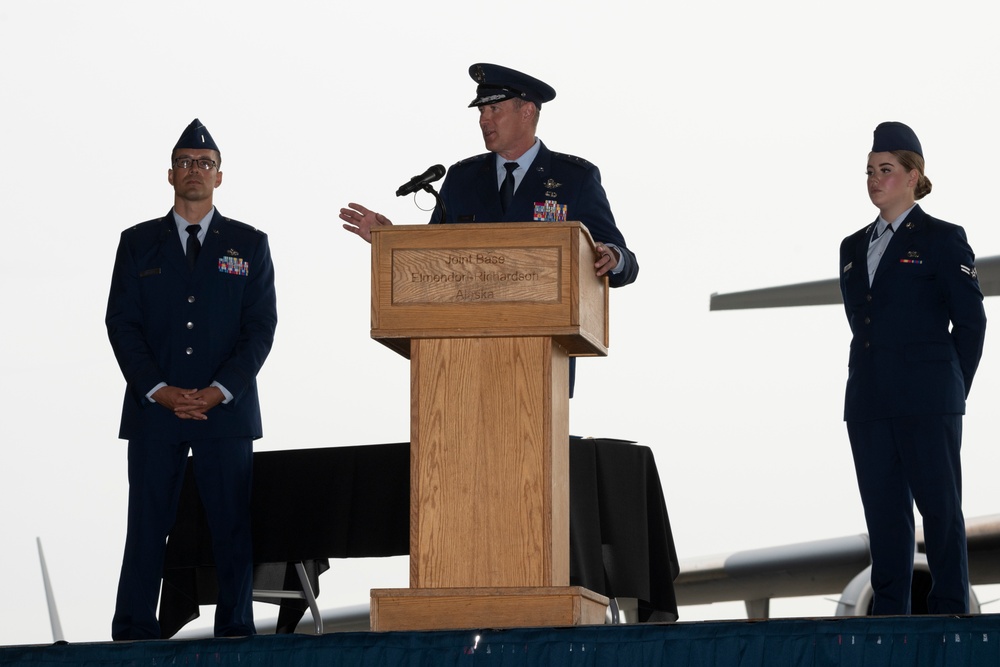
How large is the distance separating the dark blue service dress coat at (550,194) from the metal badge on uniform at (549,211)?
1 cm

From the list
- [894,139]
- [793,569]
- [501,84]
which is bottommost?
[793,569]

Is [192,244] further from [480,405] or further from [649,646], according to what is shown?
[649,646]

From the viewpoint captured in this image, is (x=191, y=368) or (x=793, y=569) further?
Result: (x=793, y=569)

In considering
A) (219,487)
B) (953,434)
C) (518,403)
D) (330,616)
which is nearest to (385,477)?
(219,487)

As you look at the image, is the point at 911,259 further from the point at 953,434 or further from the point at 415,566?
the point at 415,566

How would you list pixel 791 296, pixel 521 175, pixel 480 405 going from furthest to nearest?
1. pixel 791 296
2. pixel 521 175
3. pixel 480 405

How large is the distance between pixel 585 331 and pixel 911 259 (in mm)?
1320

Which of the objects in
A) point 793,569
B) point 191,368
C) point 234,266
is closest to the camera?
point 191,368

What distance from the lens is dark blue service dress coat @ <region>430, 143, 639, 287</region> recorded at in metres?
4.82

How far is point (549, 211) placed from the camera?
4805 millimetres

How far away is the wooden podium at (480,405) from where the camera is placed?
398cm

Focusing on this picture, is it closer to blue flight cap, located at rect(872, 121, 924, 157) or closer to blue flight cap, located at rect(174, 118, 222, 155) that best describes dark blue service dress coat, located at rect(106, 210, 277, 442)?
blue flight cap, located at rect(174, 118, 222, 155)

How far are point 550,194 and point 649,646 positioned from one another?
163 cm

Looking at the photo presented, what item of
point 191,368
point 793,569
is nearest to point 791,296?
point 793,569
